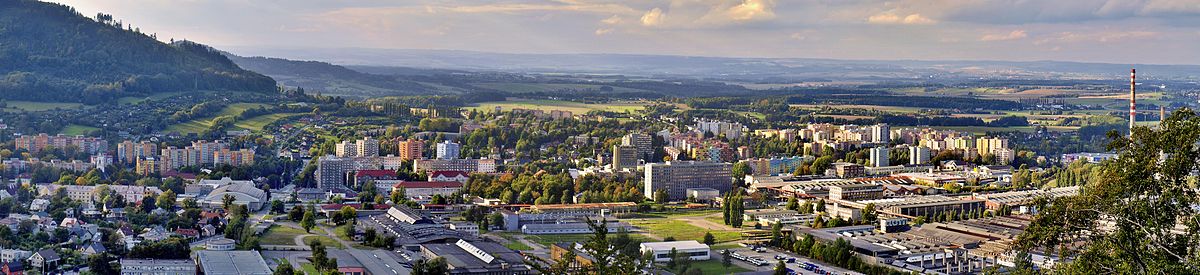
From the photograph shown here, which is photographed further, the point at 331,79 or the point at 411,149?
the point at 331,79

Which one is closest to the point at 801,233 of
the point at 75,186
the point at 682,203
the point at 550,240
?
the point at 550,240

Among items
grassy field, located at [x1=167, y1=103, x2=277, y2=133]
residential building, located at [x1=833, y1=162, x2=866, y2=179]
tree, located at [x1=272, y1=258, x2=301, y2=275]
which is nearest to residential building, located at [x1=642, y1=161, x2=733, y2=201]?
residential building, located at [x1=833, y1=162, x2=866, y2=179]

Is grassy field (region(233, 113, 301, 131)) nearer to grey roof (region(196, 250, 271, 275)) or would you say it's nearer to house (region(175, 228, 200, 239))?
house (region(175, 228, 200, 239))

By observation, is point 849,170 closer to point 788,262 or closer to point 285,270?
point 788,262

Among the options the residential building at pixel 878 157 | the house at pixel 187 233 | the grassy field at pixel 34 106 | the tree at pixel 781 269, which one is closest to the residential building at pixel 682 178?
the residential building at pixel 878 157

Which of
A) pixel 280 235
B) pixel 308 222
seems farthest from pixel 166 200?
pixel 280 235

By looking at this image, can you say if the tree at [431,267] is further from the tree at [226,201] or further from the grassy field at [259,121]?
the grassy field at [259,121]

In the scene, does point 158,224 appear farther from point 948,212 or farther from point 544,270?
point 544,270
